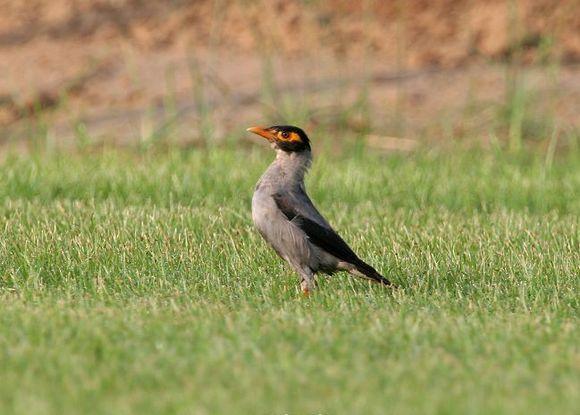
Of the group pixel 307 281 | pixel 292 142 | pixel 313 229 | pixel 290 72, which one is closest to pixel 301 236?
pixel 313 229

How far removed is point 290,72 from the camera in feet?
49.1

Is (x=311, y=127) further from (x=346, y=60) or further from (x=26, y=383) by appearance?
(x=26, y=383)

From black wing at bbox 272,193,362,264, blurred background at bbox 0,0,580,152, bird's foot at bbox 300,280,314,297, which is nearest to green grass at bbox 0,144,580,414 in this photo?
bird's foot at bbox 300,280,314,297

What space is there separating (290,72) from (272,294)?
26.0ft

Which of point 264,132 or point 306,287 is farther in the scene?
point 264,132

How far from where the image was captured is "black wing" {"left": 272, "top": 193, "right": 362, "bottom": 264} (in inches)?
289

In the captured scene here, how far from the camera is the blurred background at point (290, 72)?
13.7 meters

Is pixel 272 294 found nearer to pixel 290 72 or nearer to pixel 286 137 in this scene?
pixel 286 137

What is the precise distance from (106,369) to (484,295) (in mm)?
2729

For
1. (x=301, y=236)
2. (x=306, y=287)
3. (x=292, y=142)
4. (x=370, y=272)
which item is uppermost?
(x=292, y=142)

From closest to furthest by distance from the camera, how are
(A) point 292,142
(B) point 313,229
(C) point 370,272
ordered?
(C) point 370,272, (B) point 313,229, (A) point 292,142

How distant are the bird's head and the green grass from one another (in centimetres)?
81

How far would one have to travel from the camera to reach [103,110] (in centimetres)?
1433

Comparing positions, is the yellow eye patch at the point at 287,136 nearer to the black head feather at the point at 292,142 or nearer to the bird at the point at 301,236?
the black head feather at the point at 292,142
